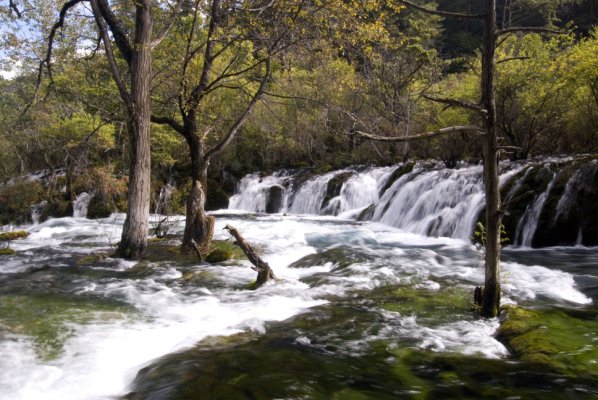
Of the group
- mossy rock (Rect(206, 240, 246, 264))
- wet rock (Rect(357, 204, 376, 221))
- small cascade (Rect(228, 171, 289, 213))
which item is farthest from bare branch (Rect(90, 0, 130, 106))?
small cascade (Rect(228, 171, 289, 213))

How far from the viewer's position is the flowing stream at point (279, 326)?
422cm

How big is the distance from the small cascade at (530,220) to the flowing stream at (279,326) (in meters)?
0.85

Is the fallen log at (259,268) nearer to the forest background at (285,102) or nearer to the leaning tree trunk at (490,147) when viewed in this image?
the forest background at (285,102)

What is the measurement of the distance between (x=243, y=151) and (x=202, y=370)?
2886cm

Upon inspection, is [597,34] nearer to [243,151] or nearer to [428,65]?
[428,65]

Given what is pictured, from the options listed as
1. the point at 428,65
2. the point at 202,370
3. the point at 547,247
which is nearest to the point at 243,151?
the point at 428,65

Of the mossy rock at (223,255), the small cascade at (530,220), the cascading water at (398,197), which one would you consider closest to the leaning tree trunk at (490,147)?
the mossy rock at (223,255)

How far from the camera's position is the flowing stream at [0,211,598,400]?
422cm

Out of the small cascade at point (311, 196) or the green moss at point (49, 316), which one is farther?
the small cascade at point (311, 196)

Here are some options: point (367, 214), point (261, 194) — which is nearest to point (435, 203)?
point (367, 214)

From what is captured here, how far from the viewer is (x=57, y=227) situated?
1931 centimetres

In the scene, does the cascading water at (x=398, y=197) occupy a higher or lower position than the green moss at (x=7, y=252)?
higher

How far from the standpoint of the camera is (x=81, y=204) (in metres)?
23.7

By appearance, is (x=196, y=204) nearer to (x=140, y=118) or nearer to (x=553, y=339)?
(x=140, y=118)
